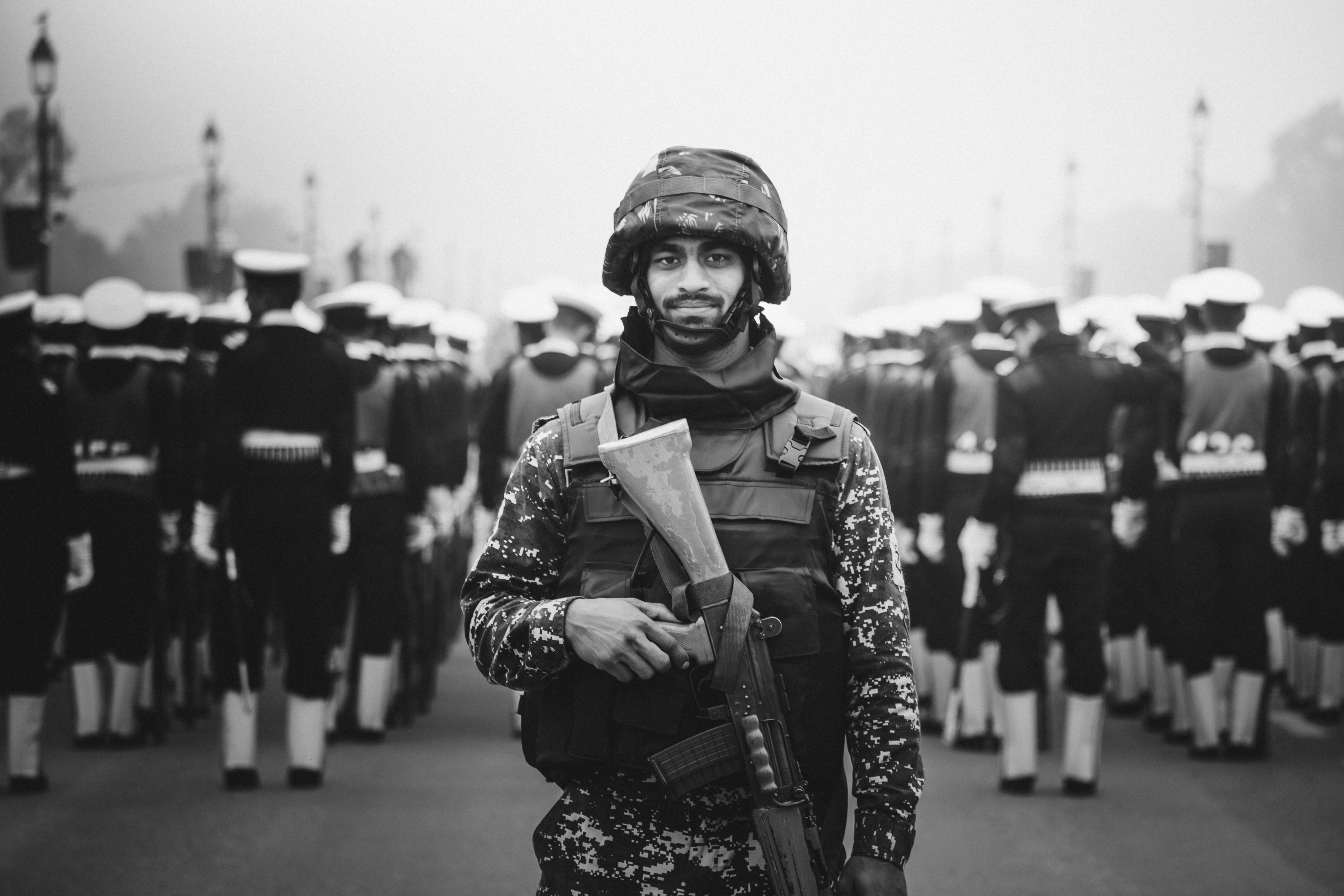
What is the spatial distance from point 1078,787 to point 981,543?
1254 millimetres

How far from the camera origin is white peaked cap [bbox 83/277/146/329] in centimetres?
891

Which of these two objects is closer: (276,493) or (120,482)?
(276,493)

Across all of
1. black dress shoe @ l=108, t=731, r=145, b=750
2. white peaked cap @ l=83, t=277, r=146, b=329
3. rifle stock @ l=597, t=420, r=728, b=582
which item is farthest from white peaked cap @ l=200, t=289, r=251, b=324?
rifle stock @ l=597, t=420, r=728, b=582

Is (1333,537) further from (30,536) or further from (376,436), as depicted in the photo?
(30,536)

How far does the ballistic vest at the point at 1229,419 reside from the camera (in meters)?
8.62

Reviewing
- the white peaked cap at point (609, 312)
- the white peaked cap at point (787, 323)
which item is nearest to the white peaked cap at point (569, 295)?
the white peaked cap at point (609, 312)

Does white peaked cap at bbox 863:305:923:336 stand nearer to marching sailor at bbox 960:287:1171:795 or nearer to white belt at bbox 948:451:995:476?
white belt at bbox 948:451:995:476

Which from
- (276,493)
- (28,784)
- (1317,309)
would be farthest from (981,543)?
(28,784)

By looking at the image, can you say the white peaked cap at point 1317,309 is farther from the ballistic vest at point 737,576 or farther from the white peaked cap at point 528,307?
the ballistic vest at point 737,576

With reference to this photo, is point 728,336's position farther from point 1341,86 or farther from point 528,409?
point 1341,86

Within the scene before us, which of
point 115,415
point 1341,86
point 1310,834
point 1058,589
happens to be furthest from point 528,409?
point 1341,86

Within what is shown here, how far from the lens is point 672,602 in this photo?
2889 mm

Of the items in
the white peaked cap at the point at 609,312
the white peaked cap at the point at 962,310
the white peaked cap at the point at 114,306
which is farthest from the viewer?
the white peaked cap at the point at 609,312

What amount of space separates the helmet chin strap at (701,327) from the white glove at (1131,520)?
716cm
